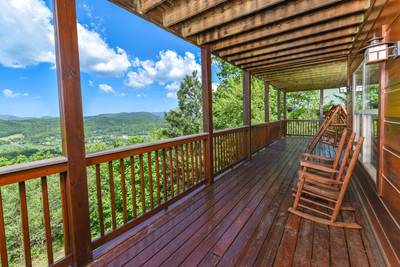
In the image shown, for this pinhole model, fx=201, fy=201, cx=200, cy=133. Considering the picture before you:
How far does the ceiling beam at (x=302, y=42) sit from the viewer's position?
9.86 ft

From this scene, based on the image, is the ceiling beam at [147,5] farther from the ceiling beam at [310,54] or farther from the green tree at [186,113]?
the green tree at [186,113]

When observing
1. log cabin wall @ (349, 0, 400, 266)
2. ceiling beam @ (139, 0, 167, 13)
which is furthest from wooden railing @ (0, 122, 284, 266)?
log cabin wall @ (349, 0, 400, 266)

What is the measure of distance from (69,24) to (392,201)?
278cm

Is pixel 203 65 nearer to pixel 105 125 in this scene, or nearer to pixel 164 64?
pixel 105 125

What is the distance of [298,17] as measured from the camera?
2.64m

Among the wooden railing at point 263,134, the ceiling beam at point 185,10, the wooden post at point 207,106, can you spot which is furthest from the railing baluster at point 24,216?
the wooden railing at point 263,134

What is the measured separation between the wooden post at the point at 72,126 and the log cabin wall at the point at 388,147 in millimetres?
2316

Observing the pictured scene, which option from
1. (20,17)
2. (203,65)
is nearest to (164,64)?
(20,17)

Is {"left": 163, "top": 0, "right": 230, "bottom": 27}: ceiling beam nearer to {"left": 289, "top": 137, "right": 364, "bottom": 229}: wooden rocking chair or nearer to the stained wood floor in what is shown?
{"left": 289, "top": 137, "right": 364, "bottom": 229}: wooden rocking chair

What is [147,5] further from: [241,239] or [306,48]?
[306,48]

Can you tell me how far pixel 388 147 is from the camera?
164cm

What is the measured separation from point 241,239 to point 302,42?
3167mm

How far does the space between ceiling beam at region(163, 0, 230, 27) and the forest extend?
180cm

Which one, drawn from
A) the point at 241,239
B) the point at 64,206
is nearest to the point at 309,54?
the point at 241,239
